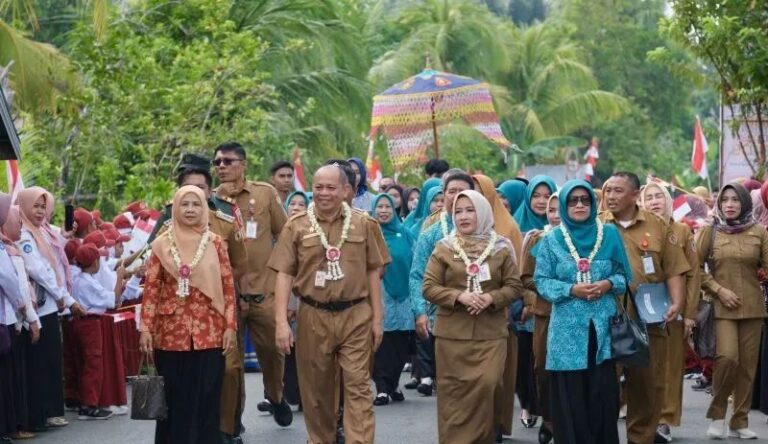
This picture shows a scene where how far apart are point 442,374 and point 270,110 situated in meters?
19.3

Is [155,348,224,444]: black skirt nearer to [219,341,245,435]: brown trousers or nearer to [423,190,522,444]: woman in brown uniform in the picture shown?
[219,341,245,435]: brown trousers

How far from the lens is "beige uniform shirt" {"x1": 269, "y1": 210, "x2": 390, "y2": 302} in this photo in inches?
427

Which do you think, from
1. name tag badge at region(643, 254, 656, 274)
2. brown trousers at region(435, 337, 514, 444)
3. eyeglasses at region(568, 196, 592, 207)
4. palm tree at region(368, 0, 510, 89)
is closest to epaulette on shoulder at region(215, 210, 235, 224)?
brown trousers at region(435, 337, 514, 444)

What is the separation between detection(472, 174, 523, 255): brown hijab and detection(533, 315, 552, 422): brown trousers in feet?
2.53

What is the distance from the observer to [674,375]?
12258mm

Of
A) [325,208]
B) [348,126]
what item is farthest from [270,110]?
[325,208]

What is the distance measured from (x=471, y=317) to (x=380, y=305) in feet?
2.09

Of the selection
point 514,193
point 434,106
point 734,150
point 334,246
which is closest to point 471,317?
point 334,246

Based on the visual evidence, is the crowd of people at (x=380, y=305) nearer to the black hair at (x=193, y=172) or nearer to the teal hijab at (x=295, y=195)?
the black hair at (x=193, y=172)

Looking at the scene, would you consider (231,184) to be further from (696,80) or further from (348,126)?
(348,126)

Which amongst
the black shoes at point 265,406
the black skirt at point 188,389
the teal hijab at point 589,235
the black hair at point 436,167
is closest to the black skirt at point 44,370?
the black shoes at point 265,406

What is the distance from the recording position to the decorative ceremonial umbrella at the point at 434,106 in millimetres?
20062

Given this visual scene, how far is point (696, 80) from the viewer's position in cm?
2062

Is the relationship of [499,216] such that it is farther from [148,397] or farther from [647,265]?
[148,397]
